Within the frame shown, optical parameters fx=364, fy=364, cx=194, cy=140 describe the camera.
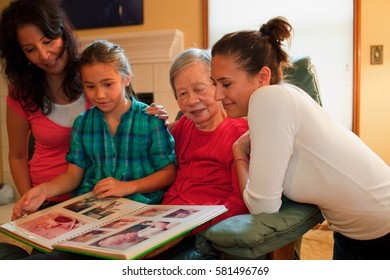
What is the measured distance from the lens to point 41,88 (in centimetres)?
123

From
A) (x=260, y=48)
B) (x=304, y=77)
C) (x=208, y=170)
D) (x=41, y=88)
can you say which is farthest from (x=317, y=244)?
(x=41, y=88)

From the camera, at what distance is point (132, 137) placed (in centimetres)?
108

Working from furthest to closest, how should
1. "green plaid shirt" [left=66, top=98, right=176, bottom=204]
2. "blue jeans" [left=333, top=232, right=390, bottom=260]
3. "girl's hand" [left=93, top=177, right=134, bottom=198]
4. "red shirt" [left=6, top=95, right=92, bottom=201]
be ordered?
"red shirt" [left=6, top=95, right=92, bottom=201]
"green plaid shirt" [left=66, top=98, right=176, bottom=204]
"girl's hand" [left=93, top=177, right=134, bottom=198]
"blue jeans" [left=333, top=232, right=390, bottom=260]

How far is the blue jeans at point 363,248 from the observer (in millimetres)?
846

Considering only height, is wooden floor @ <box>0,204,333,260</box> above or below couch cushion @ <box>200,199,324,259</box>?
below

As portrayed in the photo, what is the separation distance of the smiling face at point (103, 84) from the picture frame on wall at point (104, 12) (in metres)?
1.68

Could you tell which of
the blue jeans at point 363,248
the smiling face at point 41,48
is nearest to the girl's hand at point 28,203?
the smiling face at point 41,48

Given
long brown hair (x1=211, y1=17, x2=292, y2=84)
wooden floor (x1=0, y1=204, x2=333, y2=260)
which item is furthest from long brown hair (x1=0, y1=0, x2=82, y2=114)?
wooden floor (x1=0, y1=204, x2=333, y2=260)

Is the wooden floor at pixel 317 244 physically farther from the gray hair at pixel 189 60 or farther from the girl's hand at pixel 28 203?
the gray hair at pixel 189 60

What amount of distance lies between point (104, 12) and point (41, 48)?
5.48 ft

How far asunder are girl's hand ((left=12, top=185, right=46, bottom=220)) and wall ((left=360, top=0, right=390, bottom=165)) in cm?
188

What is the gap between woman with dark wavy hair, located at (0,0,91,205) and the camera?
3.72 ft

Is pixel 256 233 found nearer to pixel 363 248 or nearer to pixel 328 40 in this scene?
pixel 363 248

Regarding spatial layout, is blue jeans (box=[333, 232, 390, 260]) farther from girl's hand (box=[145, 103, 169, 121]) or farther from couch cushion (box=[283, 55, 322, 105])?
girl's hand (box=[145, 103, 169, 121])
